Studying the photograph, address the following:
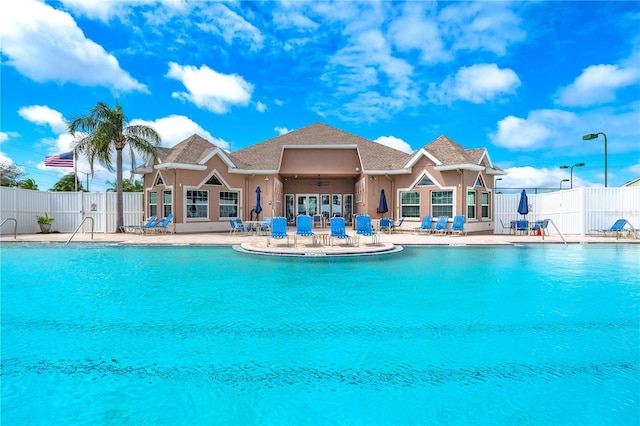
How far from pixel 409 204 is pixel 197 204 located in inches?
549

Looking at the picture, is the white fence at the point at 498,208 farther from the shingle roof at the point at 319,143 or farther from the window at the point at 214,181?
the shingle roof at the point at 319,143

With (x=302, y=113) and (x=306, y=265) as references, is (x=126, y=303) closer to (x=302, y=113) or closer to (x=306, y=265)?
(x=306, y=265)

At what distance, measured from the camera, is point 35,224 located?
66.9ft

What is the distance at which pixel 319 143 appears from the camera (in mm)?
23922

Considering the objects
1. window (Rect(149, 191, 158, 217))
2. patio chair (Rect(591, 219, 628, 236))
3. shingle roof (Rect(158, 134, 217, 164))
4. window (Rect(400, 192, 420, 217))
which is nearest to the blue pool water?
shingle roof (Rect(158, 134, 217, 164))

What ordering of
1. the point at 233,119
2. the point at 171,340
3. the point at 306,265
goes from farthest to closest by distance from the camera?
the point at 233,119
the point at 306,265
the point at 171,340

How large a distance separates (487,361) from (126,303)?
6330mm

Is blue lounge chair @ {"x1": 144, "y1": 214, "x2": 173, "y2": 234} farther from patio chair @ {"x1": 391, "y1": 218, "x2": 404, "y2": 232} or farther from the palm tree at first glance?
patio chair @ {"x1": 391, "y1": 218, "x2": 404, "y2": 232}

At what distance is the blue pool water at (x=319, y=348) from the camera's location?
3037mm

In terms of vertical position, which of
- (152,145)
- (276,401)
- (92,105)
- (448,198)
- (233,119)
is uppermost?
(233,119)

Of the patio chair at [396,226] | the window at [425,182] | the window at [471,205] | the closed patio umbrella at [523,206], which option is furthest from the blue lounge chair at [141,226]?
the closed patio umbrella at [523,206]

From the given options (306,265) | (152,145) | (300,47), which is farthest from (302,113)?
(306,265)

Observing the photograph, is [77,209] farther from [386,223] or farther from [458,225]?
[458,225]

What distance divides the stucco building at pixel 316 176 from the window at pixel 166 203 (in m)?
0.06
